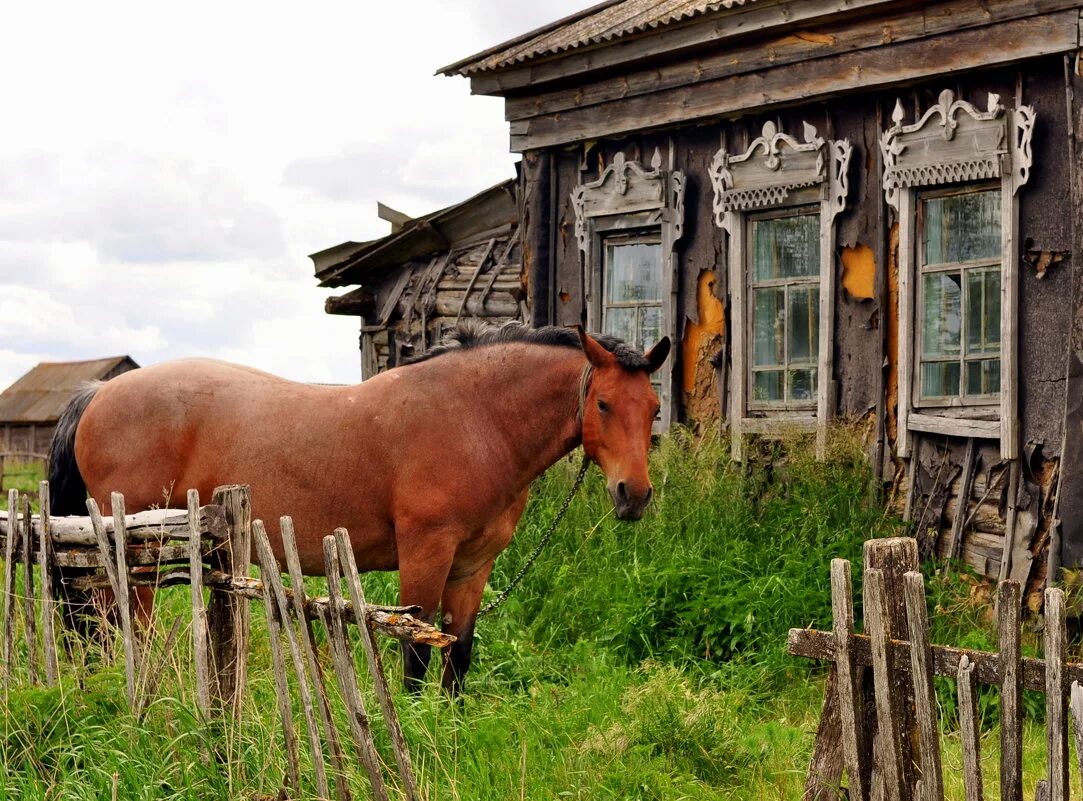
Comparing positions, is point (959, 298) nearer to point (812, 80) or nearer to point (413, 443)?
point (812, 80)

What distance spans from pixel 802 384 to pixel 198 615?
18.7ft

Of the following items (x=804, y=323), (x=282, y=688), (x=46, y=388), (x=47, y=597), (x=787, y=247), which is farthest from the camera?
(x=46, y=388)

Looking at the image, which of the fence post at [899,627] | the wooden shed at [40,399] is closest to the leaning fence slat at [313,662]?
the fence post at [899,627]

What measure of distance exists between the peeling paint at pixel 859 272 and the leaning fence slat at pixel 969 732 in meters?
5.73

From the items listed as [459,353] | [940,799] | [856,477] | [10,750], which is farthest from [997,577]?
[10,750]

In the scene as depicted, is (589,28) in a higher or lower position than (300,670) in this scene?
higher

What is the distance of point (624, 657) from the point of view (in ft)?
25.2

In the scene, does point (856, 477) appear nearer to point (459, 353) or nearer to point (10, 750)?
point (459, 353)

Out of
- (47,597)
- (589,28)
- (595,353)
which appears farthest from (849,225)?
(47,597)

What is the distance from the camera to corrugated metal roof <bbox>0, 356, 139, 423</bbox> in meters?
27.2

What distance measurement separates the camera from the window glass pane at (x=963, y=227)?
841 cm

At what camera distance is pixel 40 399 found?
28.0m

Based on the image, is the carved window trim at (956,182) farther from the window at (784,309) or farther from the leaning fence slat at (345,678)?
the leaning fence slat at (345,678)

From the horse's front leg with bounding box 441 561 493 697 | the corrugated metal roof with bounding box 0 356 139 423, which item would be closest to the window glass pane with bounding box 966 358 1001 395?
the horse's front leg with bounding box 441 561 493 697
